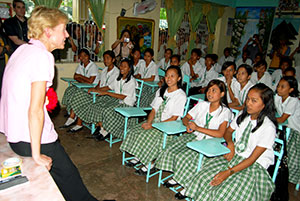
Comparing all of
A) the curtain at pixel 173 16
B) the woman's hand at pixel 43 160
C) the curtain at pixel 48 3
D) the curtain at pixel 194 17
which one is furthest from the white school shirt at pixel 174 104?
the curtain at pixel 194 17

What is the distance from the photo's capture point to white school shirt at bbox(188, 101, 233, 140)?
2131 mm

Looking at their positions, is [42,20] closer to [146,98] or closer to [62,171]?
[62,171]

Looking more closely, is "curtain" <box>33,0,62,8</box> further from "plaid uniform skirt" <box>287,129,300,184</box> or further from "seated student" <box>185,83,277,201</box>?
"plaid uniform skirt" <box>287,129,300,184</box>

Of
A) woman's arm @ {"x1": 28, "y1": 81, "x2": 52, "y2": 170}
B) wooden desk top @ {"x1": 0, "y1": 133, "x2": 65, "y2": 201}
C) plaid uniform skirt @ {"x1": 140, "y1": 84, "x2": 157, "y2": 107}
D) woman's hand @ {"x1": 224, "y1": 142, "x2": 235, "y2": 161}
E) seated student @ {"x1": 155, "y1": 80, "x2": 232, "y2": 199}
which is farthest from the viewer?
plaid uniform skirt @ {"x1": 140, "y1": 84, "x2": 157, "y2": 107}

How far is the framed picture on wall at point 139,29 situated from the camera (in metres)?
5.13

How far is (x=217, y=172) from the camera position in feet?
5.79

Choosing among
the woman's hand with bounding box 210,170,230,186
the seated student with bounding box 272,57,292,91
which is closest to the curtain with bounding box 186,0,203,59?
the seated student with bounding box 272,57,292,91

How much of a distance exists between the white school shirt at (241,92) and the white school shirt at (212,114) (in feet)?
3.95

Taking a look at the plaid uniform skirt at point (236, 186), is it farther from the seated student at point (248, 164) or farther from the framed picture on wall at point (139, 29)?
the framed picture on wall at point (139, 29)

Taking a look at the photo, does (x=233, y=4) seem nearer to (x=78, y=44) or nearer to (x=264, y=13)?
(x=264, y=13)

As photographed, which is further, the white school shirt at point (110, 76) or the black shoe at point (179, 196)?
the white school shirt at point (110, 76)

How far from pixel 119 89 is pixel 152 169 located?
51.7 inches

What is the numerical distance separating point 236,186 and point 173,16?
17.6ft

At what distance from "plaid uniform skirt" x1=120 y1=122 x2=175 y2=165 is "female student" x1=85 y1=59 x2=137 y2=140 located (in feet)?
2.06
